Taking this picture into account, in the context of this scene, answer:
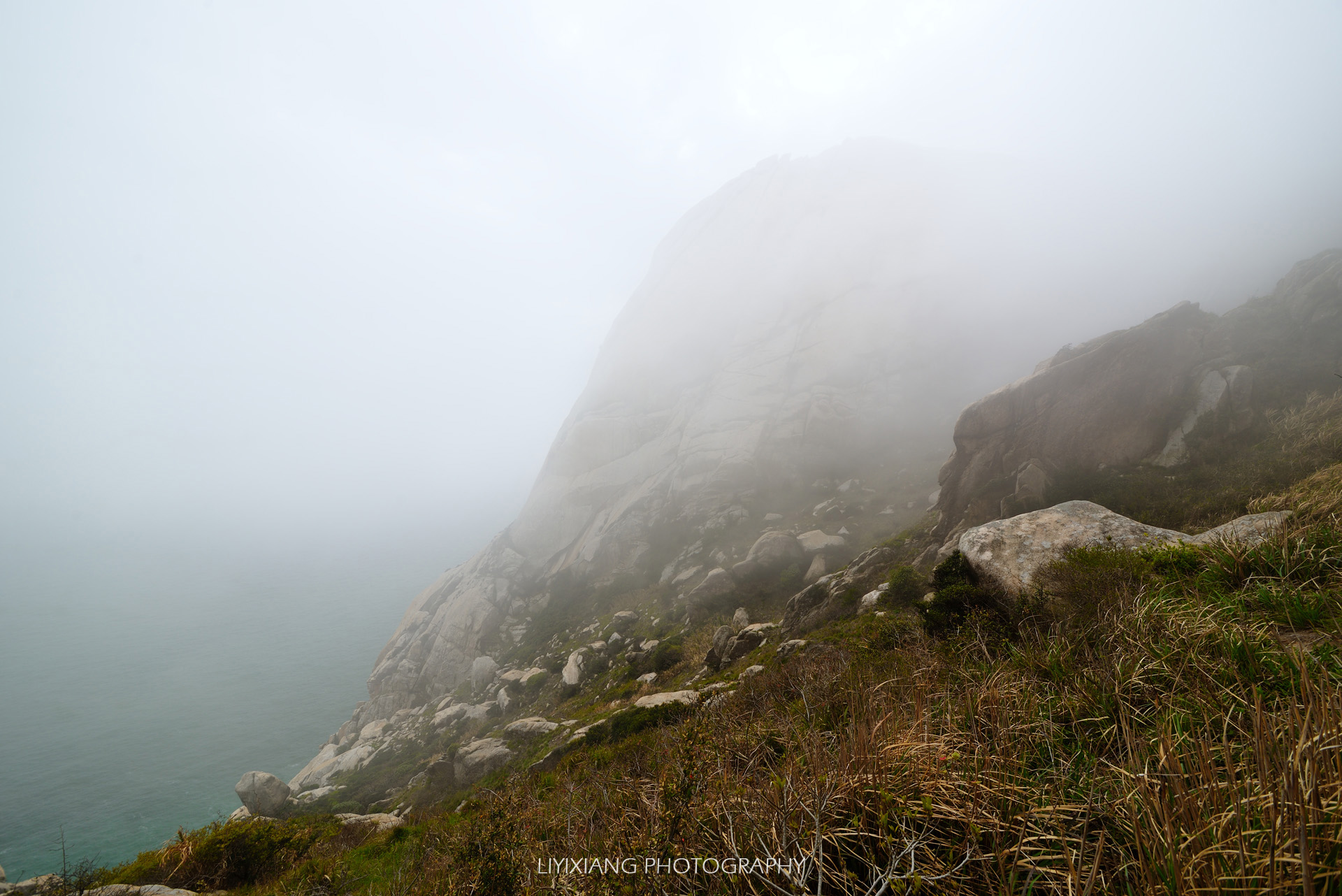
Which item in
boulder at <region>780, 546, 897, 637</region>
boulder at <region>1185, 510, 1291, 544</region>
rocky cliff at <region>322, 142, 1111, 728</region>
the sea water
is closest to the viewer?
boulder at <region>1185, 510, 1291, 544</region>

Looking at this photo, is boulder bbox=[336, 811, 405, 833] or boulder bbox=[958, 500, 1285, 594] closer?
boulder bbox=[958, 500, 1285, 594]

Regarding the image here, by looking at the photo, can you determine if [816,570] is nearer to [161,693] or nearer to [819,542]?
[819,542]

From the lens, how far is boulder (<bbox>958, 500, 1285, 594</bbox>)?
957 centimetres

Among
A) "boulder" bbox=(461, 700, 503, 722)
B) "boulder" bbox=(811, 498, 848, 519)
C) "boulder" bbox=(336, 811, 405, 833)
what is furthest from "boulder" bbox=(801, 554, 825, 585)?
"boulder" bbox=(461, 700, 503, 722)

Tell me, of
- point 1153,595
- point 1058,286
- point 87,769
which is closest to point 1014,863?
point 1153,595

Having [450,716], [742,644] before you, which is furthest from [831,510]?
[450,716]

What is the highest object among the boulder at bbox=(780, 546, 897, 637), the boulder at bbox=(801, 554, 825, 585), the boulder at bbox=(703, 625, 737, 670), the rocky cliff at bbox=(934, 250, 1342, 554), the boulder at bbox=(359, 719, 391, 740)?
the rocky cliff at bbox=(934, 250, 1342, 554)

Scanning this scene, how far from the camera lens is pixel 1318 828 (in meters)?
1.67

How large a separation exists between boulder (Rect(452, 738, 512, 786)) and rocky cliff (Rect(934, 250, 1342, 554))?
62.4 feet

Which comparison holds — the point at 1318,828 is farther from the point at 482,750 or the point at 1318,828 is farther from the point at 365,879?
the point at 482,750

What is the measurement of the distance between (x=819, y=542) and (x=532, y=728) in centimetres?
1836

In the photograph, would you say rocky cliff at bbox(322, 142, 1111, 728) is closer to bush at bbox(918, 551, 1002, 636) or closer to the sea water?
bush at bbox(918, 551, 1002, 636)

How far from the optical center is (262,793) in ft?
65.9

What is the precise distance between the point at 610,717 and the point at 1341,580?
14.3 m
